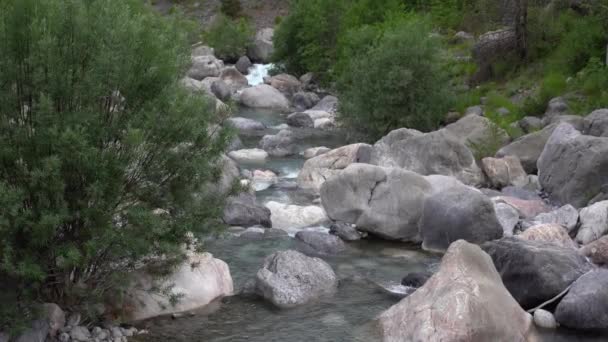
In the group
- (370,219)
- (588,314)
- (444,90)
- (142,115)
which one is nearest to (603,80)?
(444,90)

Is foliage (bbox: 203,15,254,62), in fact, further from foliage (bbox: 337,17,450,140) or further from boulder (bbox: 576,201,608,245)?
boulder (bbox: 576,201,608,245)

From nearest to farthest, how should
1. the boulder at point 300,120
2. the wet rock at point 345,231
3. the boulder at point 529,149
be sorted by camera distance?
the wet rock at point 345,231
the boulder at point 529,149
the boulder at point 300,120

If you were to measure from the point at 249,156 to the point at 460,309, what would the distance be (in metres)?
17.4

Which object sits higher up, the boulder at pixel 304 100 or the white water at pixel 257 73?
the boulder at pixel 304 100

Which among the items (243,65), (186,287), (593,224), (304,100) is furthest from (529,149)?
(243,65)

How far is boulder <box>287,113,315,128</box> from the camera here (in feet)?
124

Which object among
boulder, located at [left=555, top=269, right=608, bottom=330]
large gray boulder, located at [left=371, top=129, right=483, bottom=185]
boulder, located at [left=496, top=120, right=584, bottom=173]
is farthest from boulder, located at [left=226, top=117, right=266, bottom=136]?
boulder, located at [left=555, top=269, right=608, bottom=330]

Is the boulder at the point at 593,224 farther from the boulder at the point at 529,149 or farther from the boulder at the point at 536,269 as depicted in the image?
the boulder at the point at 529,149

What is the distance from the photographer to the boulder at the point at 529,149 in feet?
82.1

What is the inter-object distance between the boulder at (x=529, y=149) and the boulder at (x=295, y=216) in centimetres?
752

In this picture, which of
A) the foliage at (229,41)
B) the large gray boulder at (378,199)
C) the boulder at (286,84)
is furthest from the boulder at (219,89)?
the large gray boulder at (378,199)

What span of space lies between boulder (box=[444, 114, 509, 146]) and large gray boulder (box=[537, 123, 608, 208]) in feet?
12.9

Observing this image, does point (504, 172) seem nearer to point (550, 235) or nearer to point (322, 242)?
point (550, 235)

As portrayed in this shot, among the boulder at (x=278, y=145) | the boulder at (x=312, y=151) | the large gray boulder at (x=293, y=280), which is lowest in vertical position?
the boulder at (x=278, y=145)
